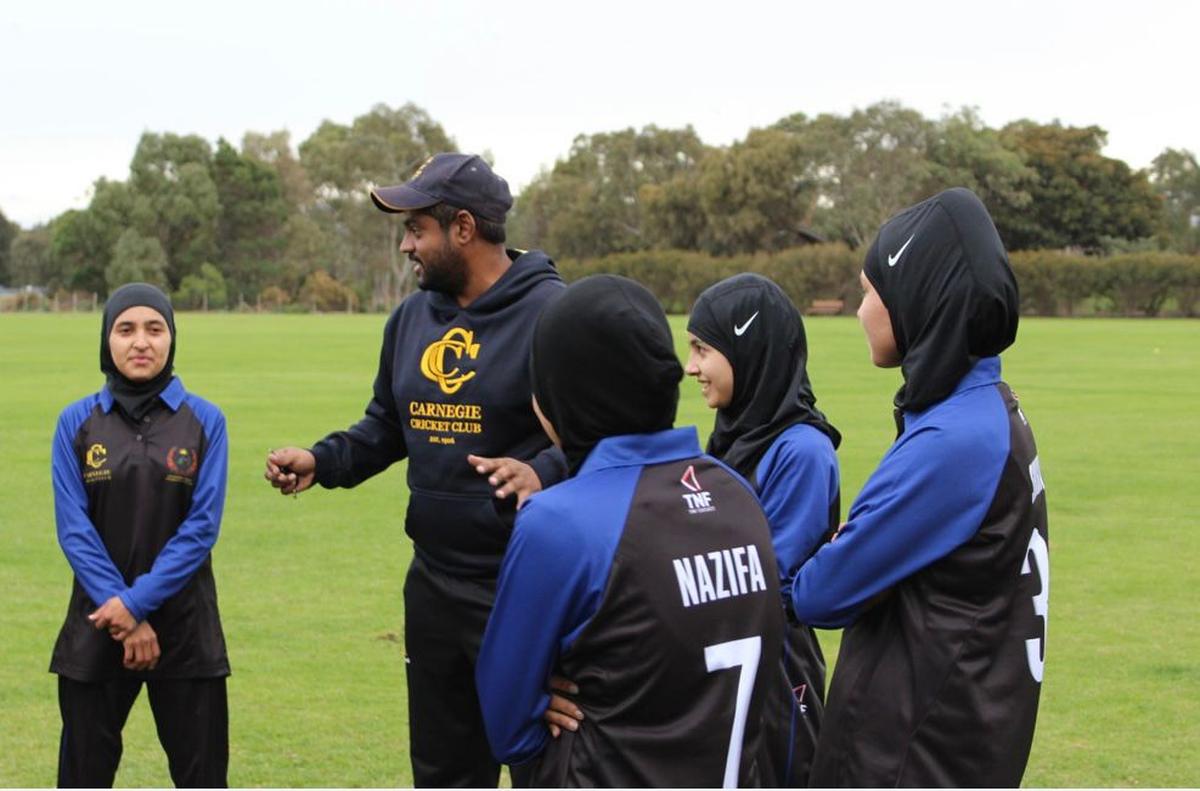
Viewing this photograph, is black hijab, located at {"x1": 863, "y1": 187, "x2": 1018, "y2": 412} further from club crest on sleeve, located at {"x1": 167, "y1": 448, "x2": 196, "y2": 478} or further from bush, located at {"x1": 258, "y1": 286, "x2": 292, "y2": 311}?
bush, located at {"x1": 258, "y1": 286, "x2": 292, "y2": 311}

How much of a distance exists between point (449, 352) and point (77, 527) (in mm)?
1374

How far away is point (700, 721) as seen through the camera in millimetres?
2809

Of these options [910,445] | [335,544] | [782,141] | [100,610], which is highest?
[782,141]

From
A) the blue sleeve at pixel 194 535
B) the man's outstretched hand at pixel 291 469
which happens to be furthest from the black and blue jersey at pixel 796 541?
the blue sleeve at pixel 194 535

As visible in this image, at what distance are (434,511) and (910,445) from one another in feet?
6.12

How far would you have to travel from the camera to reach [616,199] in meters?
93.6

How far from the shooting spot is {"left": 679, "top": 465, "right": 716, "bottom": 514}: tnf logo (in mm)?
2824

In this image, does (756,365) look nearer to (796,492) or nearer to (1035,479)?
(796,492)

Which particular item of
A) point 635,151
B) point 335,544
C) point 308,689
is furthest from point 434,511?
point 635,151

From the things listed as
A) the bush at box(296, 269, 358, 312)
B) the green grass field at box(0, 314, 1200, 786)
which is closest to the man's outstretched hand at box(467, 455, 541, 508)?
the green grass field at box(0, 314, 1200, 786)

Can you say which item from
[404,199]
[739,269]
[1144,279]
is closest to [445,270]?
[404,199]

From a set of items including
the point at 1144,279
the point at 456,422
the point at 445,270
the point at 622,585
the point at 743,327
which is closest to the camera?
the point at 622,585

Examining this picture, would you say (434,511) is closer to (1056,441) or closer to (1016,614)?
(1016,614)

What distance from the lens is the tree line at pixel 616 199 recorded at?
7738 centimetres
